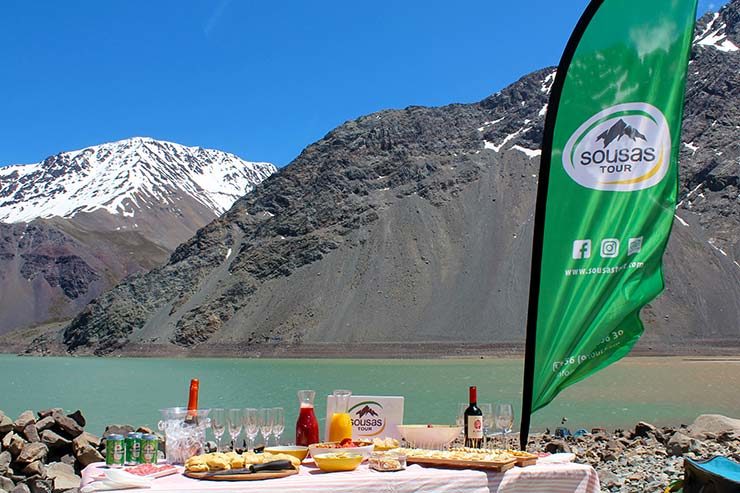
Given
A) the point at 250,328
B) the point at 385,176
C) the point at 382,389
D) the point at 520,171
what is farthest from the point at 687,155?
the point at 382,389

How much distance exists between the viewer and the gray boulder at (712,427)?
21.2m

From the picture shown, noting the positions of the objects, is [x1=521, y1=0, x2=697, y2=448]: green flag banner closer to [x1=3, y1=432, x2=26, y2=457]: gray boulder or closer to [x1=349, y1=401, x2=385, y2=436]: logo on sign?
[x1=349, y1=401, x2=385, y2=436]: logo on sign

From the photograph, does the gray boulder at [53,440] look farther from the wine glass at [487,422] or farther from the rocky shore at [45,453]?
the wine glass at [487,422]

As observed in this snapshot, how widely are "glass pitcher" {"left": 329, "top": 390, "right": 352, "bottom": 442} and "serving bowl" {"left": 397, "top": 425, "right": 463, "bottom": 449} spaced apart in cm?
38

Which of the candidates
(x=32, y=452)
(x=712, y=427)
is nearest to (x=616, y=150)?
(x=32, y=452)

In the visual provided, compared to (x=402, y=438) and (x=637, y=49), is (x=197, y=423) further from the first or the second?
(x=637, y=49)

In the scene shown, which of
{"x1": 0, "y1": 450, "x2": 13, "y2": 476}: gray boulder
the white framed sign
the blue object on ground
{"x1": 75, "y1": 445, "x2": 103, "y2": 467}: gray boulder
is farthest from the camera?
{"x1": 75, "y1": 445, "x2": 103, "y2": 467}: gray boulder

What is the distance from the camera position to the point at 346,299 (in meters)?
108

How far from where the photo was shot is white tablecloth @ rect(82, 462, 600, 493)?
4301 millimetres

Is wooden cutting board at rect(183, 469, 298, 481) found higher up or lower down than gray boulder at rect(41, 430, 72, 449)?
higher up

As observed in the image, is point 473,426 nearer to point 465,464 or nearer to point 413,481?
point 465,464

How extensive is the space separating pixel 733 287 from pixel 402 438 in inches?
4192

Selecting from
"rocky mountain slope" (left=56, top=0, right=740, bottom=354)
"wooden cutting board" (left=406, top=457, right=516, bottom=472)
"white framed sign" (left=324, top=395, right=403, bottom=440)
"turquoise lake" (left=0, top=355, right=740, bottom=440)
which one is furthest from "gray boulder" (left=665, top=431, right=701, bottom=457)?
"rocky mountain slope" (left=56, top=0, right=740, bottom=354)

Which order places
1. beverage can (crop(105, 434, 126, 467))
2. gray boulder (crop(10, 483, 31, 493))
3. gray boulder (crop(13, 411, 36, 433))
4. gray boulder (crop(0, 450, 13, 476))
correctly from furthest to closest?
1. gray boulder (crop(13, 411, 36, 433))
2. gray boulder (crop(0, 450, 13, 476))
3. gray boulder (crop(10, 483, 31, 493))
4. beverage can (crop(105, 434, 126, 467))
